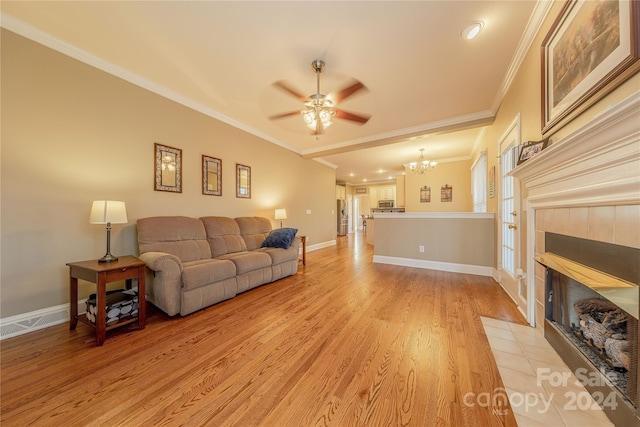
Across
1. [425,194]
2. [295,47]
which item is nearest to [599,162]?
[295,47]

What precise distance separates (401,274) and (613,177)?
9.76 feet

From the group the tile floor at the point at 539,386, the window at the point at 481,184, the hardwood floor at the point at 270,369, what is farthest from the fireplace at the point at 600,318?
the window at the point at 481,184

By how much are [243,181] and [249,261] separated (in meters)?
1.78

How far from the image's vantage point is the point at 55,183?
209 cm

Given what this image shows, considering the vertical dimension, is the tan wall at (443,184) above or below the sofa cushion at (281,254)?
above

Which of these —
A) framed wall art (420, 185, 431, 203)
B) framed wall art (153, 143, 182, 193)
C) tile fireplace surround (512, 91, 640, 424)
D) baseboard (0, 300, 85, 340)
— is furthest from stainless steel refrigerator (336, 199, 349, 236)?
baseboard (0, 300, 85, 340)

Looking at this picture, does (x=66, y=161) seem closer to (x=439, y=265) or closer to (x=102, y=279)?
(x=102, y=279)

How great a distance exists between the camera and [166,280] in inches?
83.4

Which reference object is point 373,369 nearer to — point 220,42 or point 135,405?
point 135,405

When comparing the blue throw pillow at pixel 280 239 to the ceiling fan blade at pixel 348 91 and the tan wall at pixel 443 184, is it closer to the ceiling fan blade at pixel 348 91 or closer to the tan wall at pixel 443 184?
the ceiling fan blade at pixel 348 91

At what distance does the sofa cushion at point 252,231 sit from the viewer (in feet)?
11.9

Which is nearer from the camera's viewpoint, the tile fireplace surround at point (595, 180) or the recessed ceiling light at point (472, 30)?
the tile fireplace surround at point (595, 180)

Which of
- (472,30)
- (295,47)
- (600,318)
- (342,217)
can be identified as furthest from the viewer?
(342,217)

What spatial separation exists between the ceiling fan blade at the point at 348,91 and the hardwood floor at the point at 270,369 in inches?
97.3
